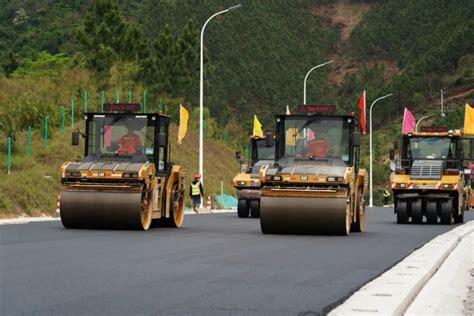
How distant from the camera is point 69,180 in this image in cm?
2322

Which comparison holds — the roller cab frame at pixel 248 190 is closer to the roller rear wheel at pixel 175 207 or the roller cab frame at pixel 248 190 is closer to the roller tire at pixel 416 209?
the roller tire at pixel 416 209

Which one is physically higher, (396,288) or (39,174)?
(39,174)

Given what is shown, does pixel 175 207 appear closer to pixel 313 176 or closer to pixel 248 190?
pixel 313 176

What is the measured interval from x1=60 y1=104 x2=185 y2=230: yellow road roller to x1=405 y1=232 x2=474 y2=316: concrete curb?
27.2ft

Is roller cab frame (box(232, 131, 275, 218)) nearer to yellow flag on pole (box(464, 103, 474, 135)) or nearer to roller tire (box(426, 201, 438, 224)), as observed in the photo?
roller tire (box(426, 201, 438, 224))

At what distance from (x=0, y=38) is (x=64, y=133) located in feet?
210

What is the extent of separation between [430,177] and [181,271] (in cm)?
2190

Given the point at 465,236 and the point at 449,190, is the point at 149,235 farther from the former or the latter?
the point at 449,190

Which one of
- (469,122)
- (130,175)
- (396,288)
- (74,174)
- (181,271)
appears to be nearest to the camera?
(396,288)

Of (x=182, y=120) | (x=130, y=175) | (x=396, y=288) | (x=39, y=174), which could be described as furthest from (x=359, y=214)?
(x=182, y=120)

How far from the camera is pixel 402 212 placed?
111 feet

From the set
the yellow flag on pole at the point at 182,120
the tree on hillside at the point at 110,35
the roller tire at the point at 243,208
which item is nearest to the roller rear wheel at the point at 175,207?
the roller tire at the point at 243,208

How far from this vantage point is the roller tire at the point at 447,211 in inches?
1309

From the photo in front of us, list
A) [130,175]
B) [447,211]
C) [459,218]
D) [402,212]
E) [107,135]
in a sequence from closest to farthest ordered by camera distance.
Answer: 1. [130,175]
2. [107,135]
3. [447,211]
4. [402,212]
5. [459,218]
